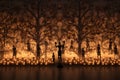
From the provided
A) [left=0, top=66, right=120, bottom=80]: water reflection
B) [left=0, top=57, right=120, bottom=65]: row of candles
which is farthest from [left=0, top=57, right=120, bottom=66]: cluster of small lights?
[left=0, top=66, right=120, bottom=80]: water reflection

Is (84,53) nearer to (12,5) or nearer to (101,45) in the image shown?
(101,45)

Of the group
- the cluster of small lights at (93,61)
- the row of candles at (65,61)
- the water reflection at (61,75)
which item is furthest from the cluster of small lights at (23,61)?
the water reflection at (61,75)

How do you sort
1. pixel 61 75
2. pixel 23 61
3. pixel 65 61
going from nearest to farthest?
pixel 61 75
pixel 23 61
pixel 65 61

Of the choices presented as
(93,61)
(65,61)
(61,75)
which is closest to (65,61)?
(65,61)

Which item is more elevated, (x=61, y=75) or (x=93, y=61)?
(x=93, y=61)

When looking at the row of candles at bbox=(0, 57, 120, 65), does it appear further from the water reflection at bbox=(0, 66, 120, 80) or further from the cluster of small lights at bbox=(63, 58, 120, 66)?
the water reflection at bbox=(0, 66, 120, 80)

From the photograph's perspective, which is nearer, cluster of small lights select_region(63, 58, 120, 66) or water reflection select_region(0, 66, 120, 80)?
water reflection select_region(0, 66, 120, 80)

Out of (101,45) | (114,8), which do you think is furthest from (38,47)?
(114,8)

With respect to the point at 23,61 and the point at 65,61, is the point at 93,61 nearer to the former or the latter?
the point at 65,61

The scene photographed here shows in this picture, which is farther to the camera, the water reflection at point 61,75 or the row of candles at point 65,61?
the row of candles at point 65,61

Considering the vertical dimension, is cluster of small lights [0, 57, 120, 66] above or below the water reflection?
above

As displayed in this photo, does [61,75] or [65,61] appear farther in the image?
[65,61]

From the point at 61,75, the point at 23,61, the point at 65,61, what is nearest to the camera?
the point at 61,75

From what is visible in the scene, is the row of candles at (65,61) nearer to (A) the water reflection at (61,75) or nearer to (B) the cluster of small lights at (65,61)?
(B) the cluster of small lights at (65,61)
